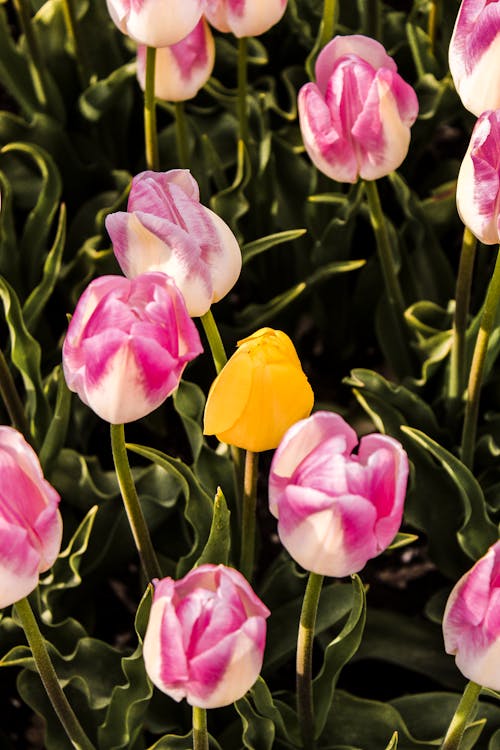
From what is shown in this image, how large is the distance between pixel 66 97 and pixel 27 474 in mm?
970

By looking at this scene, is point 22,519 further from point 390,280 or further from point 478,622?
point 390,280

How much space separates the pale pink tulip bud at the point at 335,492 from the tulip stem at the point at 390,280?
1.38 ft

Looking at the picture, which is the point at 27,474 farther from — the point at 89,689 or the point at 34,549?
the point at 89,689

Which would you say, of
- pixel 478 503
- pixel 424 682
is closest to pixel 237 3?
pixel 478 503

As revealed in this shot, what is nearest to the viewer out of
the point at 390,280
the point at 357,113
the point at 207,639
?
the point at 207,639

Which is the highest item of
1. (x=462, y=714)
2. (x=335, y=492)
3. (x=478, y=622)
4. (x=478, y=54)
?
(x=478, y=54)

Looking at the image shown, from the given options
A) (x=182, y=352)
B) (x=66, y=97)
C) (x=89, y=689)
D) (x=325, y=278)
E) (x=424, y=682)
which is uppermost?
(x=182, y=352)

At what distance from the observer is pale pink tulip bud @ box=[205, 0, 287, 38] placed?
1095 millimetres

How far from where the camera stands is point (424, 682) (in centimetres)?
133

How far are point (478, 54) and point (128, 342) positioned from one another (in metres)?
0.39

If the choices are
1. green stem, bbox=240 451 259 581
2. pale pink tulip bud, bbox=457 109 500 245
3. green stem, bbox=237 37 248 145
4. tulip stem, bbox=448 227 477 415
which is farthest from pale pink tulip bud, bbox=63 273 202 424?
green stem, bbox=237 37 248 145

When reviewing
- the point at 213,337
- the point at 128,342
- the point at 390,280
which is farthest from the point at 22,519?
the point at 390,280

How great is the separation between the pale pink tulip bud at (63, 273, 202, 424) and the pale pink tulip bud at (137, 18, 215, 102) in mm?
458

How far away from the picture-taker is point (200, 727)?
0.80 meters
